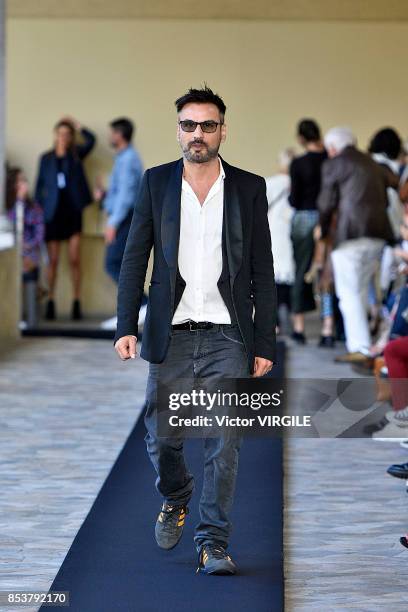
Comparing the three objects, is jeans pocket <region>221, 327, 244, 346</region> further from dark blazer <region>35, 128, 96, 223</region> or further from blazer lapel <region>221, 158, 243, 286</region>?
dark blazer <region>35, 128, 96, 223</region>

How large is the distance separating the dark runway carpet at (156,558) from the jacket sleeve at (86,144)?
345 inches

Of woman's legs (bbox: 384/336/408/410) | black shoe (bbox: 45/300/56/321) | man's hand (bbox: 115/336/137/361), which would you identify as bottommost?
black shoe (bbox: 45/300/56/321)

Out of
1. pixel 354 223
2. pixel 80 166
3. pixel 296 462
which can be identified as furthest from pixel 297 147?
pixel 296 462

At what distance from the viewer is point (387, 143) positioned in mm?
11227

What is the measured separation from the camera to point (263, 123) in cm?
1484

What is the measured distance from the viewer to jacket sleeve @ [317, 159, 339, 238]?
10.3 m

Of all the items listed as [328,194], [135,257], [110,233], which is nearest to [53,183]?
[110,233]

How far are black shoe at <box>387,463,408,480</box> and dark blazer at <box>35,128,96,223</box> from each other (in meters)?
8.50

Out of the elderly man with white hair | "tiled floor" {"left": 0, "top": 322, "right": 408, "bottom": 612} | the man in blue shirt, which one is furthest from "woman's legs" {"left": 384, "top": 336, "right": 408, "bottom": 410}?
the man in blue shirt

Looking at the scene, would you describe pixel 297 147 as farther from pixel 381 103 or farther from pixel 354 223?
pixel 354 223

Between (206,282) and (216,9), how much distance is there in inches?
421

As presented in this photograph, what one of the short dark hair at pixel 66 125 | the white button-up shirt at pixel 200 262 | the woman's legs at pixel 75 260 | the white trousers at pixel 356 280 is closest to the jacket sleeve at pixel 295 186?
the white trousers at pixel 356 280

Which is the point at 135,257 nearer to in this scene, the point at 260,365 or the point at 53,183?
the point at 260,365

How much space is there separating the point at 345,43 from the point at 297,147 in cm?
125
